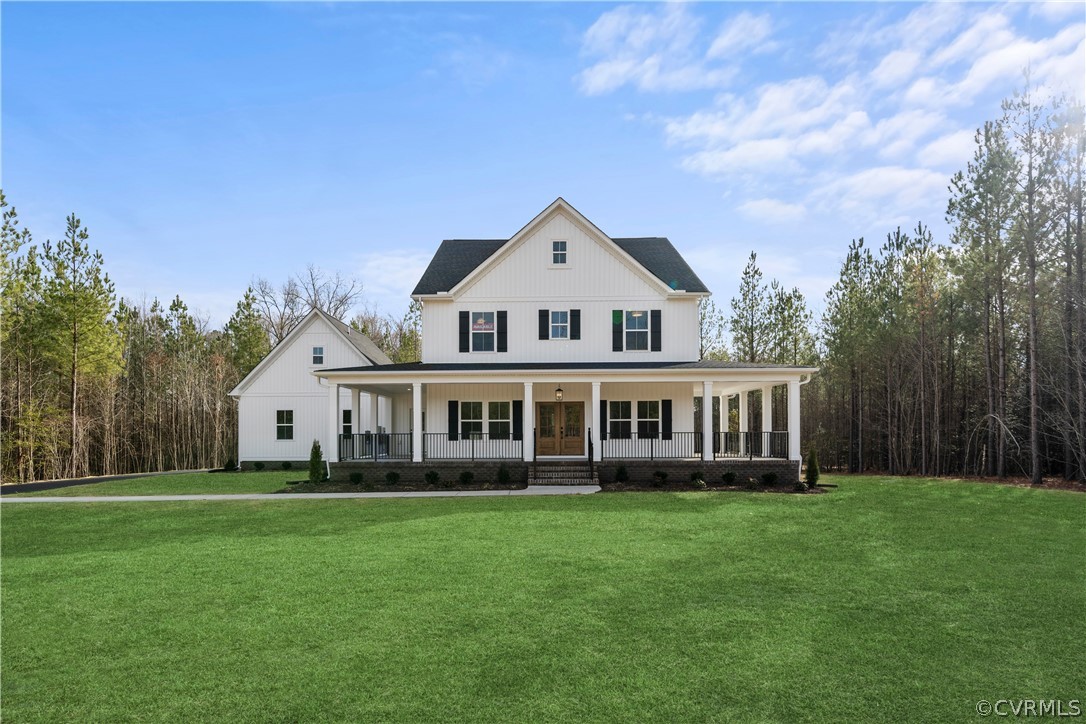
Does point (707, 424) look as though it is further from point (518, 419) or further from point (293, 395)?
point (293, 395)

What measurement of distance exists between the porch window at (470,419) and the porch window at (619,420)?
440 centimetres

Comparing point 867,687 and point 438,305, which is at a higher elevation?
point 438,305

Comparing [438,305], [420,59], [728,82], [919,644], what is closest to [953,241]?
[728,82]

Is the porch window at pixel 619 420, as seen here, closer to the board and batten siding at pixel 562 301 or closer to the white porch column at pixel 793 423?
the board and batten siding at pixel 562 301

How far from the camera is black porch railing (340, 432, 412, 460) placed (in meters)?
20.1

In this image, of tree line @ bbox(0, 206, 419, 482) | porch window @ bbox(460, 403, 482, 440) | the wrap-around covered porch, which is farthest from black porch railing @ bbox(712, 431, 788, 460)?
tree line @ bbox(0, 206, 419, 482)

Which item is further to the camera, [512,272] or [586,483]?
[512,272]

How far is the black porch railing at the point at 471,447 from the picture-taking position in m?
20.4

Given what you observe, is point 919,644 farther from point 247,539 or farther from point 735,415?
point 735,415

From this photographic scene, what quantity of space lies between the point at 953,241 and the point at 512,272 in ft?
56.8

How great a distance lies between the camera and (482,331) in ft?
69.3

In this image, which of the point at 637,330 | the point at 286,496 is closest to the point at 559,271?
the point at 637,330

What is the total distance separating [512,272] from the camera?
21.1m

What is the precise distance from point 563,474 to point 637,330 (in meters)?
5.64
